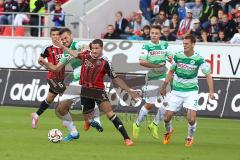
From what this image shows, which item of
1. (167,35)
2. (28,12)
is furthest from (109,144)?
(28,12)

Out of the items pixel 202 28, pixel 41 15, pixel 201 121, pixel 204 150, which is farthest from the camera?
pixel 41 15

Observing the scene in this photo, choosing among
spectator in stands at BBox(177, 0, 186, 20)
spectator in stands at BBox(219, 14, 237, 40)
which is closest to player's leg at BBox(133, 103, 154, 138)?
spectator in stands at BBox(219, 14, 237, 40)

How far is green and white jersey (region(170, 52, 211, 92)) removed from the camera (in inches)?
683

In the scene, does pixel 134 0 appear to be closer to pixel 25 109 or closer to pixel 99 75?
pixel 25 109

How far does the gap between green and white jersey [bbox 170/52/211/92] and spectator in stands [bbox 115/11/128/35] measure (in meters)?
13.3

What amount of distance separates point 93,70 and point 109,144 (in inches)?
59.3

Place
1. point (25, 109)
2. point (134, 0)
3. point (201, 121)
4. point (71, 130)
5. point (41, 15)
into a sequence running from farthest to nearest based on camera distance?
point (134, 0)
point (41, 15)
point (25, 109)
point (201, 121)
point (71, 130)

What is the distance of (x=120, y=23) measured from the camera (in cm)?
3084

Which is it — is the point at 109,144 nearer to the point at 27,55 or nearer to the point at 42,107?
the point at 42,107

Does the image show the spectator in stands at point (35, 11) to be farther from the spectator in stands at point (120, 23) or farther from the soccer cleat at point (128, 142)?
the soccer cleat at point (128, 142)

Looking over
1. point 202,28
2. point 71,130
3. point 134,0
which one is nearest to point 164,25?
point 202,28

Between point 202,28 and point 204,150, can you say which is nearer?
point 204,150

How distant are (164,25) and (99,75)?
12.8 m

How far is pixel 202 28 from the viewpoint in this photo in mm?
28953
